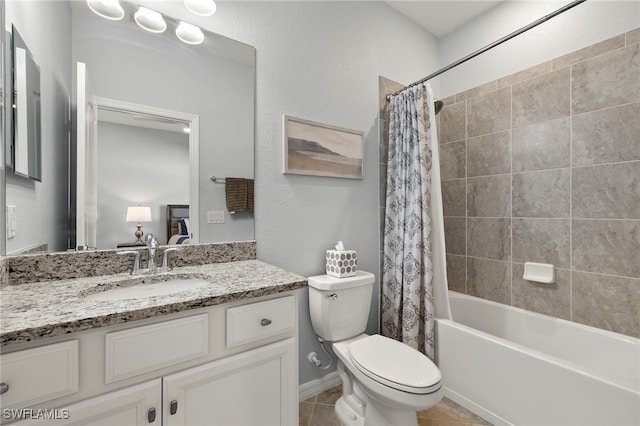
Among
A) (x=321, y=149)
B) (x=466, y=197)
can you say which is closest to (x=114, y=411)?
(x=321, y=149)

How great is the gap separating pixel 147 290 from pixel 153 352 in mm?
397

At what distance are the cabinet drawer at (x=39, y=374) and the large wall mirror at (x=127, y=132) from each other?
605 millimetres

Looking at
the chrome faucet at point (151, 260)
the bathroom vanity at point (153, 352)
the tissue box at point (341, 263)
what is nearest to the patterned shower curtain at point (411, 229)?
the tissue box at point (341, 263)

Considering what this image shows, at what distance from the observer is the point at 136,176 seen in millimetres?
1315

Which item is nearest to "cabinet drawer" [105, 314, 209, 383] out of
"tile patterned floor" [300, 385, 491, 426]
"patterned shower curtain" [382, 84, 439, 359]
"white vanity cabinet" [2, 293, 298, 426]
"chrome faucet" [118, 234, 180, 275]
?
"white vanity cabinet" [2, 293, 298, 426]

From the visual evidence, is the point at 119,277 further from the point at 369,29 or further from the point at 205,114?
the point at 369,29

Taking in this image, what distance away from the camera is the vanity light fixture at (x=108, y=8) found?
1.23 metres

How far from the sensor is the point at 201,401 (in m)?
0.93

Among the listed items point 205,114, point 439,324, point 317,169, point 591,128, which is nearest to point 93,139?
point 205,114

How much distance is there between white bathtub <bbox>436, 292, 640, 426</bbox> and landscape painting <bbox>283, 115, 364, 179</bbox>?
1.20 m

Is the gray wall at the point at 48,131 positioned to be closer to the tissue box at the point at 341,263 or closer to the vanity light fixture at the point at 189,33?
the vanity light fixture at the point at 189,33

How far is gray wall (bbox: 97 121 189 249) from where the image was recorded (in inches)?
49.4

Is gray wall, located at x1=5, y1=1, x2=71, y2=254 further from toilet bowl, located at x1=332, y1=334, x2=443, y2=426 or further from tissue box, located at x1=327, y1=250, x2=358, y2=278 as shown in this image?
toilet bowl, located at x1=332, y1=334, x2=443, y2=426

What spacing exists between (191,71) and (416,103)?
4.44 feet
